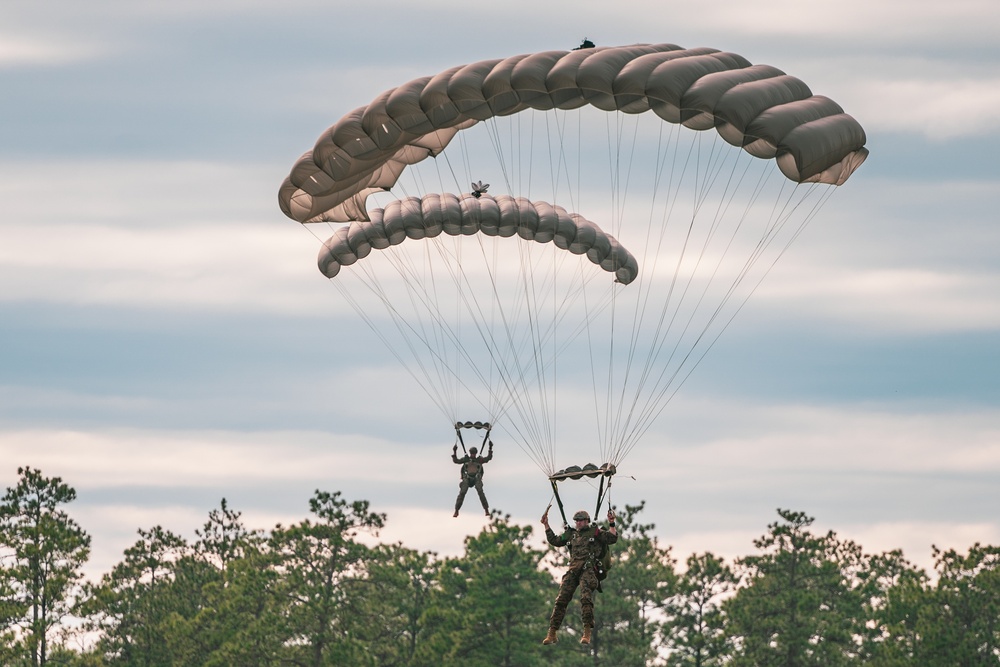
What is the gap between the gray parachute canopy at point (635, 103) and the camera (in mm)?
39062

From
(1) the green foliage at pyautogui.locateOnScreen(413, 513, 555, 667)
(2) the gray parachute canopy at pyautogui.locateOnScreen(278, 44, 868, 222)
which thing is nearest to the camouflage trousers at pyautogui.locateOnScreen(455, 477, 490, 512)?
(2) the gray parachute canopy at pyautogui.locateOnScreen(278, 44, 868, 222)

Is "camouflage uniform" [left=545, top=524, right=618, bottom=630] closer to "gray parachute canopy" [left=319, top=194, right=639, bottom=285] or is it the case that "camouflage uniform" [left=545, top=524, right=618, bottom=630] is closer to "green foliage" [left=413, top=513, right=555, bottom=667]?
"gray parachute canopy" [left=319, top=194, right=639, bottom=285]

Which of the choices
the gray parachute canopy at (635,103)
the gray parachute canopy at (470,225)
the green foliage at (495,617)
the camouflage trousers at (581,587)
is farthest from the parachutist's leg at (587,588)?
the green foliage at (495,617)

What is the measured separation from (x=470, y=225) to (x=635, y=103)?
9603 millimetres

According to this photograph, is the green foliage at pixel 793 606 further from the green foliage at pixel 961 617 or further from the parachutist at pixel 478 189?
the parachutist at pixel 478 189

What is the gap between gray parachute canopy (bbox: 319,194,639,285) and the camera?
162 feet

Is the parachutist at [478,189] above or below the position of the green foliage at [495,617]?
above

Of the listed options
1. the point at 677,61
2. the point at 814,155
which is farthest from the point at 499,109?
the point at 814,155

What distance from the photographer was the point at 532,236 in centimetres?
4978

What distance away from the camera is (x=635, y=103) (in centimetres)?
4050

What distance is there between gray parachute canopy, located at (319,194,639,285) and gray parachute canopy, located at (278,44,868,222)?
5269mm

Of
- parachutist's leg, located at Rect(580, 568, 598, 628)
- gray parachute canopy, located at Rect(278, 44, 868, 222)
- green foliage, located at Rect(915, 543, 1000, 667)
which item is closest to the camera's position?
gray parachute canopy, located at Rect(278, 44, 868, 222)

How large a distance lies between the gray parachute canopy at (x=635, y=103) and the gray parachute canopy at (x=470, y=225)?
527 cm

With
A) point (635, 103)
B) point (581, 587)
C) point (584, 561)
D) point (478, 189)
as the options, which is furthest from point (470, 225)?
point (581, 587)
